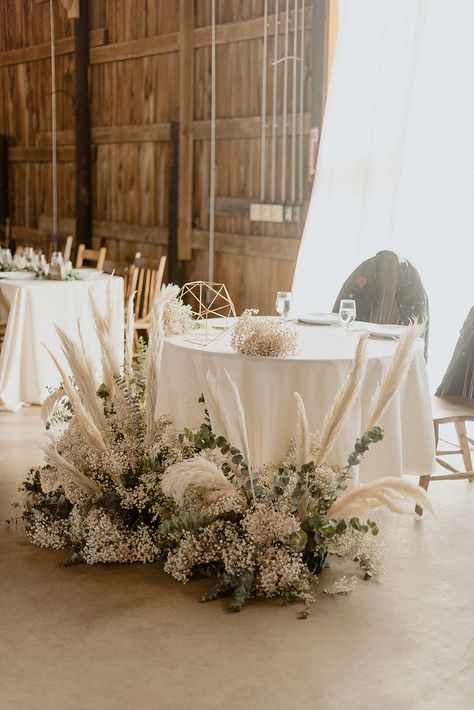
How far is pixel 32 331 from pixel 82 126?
11.0ft

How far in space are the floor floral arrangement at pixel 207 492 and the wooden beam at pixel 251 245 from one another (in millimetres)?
2670

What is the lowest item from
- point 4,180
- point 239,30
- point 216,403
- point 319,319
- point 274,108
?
point 216,403

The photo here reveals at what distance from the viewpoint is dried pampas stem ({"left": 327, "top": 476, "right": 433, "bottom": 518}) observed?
2707mm

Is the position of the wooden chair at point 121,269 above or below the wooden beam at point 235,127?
below

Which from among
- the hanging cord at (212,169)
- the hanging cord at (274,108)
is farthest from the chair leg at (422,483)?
the hanging cord at (212,169)

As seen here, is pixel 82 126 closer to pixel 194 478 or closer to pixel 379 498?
pixel 194 478

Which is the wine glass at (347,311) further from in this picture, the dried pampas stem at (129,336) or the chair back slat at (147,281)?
the chair back slat at (147,281)

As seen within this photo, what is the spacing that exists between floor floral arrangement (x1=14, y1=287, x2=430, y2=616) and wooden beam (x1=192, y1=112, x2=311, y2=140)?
9.78ft

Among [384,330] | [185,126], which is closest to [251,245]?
[185,126]

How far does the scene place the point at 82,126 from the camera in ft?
27.1

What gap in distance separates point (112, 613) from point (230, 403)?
87 centimetres

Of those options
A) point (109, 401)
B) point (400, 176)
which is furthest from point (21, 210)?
point (109, 401)

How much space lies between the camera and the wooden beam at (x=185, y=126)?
689 cm

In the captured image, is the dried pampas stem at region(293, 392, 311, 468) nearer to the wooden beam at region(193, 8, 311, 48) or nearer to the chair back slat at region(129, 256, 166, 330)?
the chair back slat at region(129, 256, 166, 330)
